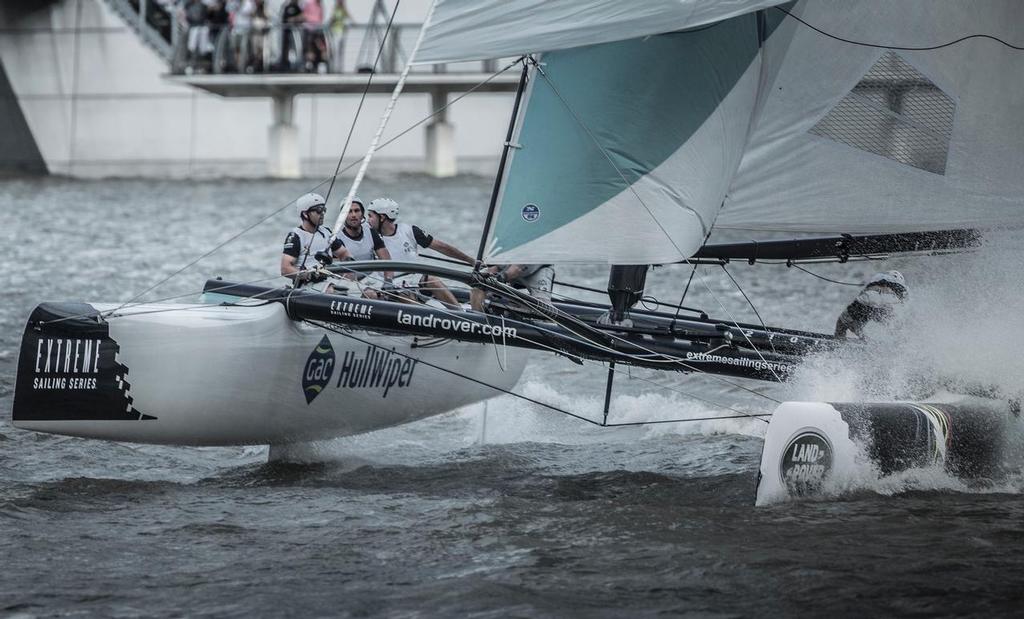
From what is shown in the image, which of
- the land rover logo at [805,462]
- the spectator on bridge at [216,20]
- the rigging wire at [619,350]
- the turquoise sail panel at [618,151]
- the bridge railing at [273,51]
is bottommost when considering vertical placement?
the land rover logo at [805,462]

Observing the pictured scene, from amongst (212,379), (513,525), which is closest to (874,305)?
(513,525)

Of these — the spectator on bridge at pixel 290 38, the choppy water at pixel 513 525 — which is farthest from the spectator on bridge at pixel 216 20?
the choppy water at pixel 513 525

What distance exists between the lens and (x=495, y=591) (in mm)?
5574

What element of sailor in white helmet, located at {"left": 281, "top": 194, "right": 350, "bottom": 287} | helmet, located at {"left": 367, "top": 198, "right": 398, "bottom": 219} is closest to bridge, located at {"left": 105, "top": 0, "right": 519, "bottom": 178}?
helmet, located at {"left": 367, "top": 198, "right": 398, "bottom": 219}

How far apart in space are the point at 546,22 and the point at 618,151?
2.82 ft

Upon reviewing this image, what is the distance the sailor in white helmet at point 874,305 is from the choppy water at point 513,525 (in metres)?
0.22

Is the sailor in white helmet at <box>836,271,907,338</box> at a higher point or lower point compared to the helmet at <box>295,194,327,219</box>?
lower

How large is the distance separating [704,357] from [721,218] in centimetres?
83

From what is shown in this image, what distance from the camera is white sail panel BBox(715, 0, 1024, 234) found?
25.0 feet

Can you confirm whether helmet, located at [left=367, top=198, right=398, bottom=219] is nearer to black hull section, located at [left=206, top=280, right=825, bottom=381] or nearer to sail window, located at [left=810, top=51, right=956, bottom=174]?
black hull section, located at [left=206, top=280, right=825, bottom=381]

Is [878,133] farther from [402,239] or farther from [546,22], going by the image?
[402,239]

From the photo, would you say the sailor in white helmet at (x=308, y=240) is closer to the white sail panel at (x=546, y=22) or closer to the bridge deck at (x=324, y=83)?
the white sail panel at (x=546, y=22)

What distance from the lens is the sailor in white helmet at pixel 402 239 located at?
884 centimetres

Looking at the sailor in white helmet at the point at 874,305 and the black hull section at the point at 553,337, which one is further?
the sailor in white helmet at the point at 874,305
